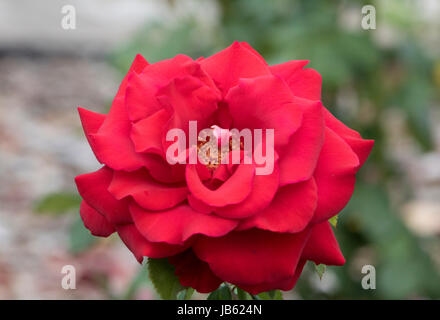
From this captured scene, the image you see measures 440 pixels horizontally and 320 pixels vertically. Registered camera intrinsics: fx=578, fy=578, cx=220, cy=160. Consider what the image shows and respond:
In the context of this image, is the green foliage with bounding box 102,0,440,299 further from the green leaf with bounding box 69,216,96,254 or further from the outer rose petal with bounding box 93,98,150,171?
the outer rose petal with bounding box 93,98,150,171

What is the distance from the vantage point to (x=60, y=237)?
5.53 feet

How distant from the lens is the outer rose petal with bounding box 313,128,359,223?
0.41 m

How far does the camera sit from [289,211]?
404 mm

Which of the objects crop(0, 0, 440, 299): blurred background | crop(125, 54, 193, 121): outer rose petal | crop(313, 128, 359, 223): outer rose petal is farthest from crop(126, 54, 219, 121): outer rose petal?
crop(0, 0, 440, 299): blurred background

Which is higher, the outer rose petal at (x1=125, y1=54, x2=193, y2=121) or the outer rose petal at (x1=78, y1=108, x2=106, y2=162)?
the outer rose petal at (x1=125, y1=54, x2=193, y2=121)

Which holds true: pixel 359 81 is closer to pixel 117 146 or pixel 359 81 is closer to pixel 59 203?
pixel 59 203

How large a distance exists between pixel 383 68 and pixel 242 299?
1.28 m

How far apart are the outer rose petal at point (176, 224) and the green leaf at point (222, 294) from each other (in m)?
0.13
